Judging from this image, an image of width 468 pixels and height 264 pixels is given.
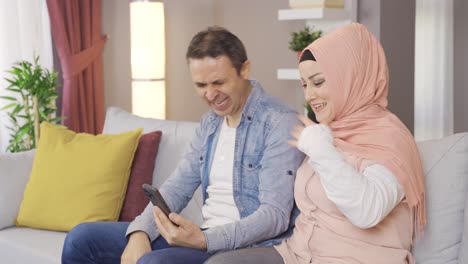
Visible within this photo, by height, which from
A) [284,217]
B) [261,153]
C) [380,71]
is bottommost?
[284,217]

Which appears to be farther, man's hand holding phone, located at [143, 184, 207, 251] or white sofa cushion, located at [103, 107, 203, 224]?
white sofa cushion, located at [103, 107, 203, 224]

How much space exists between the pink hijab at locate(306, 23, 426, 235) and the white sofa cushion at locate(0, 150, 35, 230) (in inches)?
67.2

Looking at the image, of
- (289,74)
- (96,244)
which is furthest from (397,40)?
(96,244)

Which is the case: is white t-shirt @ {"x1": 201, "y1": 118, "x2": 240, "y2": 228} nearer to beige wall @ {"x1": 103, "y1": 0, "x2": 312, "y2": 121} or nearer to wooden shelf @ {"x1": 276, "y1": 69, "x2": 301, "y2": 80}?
wooden shelf @ {"x1": 276, "y1": 69, "x2": 301, "y2": 80}

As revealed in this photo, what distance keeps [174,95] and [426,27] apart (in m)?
1.92

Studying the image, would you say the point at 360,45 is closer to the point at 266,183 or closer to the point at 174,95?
the point at 266,183

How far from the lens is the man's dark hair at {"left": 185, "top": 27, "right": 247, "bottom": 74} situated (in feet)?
7.95

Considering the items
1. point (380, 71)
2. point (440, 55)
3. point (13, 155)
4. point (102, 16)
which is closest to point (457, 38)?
point (440, 55)

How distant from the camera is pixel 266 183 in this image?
2.32 metres

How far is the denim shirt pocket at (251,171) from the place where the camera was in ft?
7.83

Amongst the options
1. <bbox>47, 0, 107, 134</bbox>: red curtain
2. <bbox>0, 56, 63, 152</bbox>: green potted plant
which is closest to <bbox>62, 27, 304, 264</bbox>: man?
<bbox>0, 56, 63, 152</bbox>: green potted plant

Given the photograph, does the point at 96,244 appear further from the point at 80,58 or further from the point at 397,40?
the point at 80,58

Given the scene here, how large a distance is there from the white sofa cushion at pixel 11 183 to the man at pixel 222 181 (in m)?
0.86

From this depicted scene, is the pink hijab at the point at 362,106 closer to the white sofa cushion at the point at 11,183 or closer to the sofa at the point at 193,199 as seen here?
the sofa at the point at 193,199
